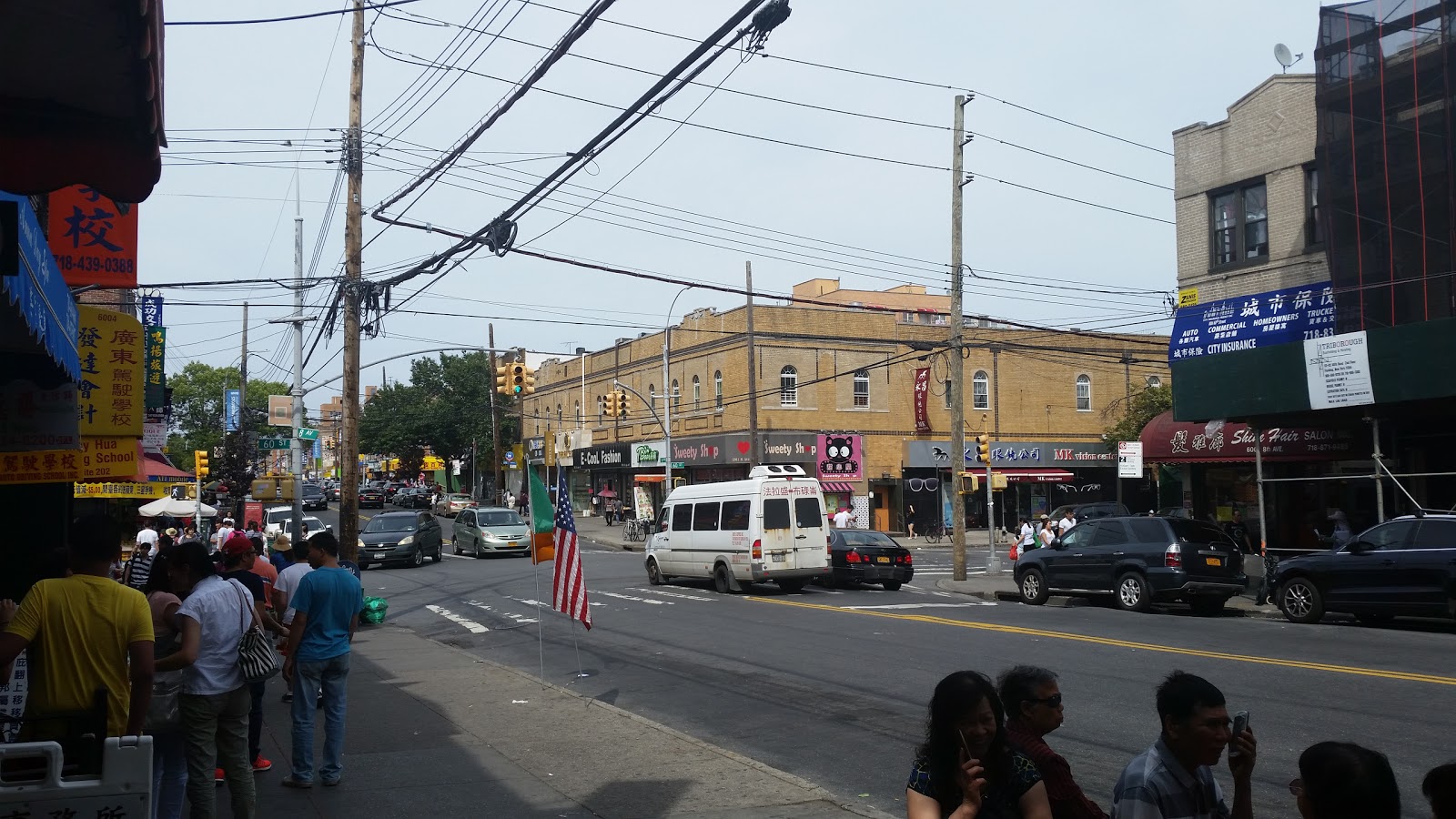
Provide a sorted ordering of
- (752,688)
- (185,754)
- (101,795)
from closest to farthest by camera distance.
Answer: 1. (101,795)
2. (185,754)
3. (752,688)

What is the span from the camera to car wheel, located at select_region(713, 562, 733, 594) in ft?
83.4

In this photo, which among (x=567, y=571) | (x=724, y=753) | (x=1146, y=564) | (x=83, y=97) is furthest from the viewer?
(x=1146, y=564)

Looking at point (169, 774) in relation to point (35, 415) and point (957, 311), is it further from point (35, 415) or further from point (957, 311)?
point (957, 311)

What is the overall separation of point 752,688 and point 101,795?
31.0 feet

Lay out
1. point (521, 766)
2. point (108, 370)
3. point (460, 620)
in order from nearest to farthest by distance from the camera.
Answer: point (521, 766) < point (108, 370) < point (460, 620)

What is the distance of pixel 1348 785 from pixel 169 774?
5.93 meters

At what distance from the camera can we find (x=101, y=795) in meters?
3.92

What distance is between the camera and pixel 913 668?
1369 cm

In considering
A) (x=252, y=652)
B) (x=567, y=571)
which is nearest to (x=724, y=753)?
(x=252, y=652)

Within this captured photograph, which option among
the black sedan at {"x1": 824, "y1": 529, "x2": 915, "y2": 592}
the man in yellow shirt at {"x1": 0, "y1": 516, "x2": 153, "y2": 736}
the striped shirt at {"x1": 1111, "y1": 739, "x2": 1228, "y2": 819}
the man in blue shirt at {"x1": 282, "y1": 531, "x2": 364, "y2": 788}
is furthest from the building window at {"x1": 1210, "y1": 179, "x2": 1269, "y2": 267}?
the man in yellow shirt at {"x1": 0, "y1": 516, "x2": 153, "y2": 736}

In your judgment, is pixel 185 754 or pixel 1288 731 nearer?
pixel 185 754

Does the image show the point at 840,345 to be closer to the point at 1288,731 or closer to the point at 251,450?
the point at 251,450

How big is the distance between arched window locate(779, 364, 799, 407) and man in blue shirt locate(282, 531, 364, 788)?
131 ft

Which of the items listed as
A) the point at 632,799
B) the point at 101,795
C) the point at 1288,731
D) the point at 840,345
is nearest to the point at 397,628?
the point at 632,799
